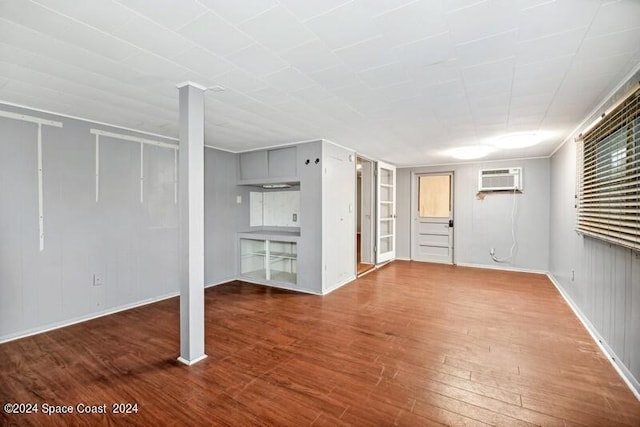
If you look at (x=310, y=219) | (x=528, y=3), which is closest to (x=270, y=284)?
(x=310, y=219)

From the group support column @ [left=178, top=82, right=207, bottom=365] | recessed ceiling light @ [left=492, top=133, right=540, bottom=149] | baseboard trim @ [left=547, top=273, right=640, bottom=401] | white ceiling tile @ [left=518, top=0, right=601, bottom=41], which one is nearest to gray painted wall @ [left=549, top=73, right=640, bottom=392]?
baseboard trim @ [left=547, top=273, right=640, bottom=401]

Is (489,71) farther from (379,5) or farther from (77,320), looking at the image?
(77,320)

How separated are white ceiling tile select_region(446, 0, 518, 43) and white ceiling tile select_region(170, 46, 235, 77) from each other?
1.51m

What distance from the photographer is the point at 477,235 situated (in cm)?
643

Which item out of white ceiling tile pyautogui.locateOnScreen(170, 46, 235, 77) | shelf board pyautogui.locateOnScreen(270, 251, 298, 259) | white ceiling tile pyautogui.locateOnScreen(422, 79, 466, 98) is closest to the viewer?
white ceiling tile pyautogui.locateOnScreen(170, 46, 235, 77)

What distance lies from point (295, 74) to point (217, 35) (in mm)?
664

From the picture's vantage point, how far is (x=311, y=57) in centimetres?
201

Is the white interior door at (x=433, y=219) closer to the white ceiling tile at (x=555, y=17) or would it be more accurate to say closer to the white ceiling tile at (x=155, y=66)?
the white ceiling tile at (x=555, y=17)

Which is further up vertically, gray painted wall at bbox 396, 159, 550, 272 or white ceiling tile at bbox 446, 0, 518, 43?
white ceiling tile at bbox 446, 0, 518, 43

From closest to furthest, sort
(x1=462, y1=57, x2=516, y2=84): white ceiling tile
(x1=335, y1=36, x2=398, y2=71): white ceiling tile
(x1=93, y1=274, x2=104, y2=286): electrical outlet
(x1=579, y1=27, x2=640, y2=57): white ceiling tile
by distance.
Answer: (x1=579, y1=27, x2=640, y2=57): white ceiling tile → (x1=335, y1=36, x2=398, y2=71): white ceiling tile → (x1=462, y1=57, x2=516, y2=84): white ceiling tile → (x1=93, y1=274, x2=104, y2=286): electrical outlet

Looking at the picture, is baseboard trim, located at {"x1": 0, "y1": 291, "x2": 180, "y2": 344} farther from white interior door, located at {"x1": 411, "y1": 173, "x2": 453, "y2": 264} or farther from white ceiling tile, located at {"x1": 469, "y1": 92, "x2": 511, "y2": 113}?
white interior door, located at {"x1": 411, "y1": 173, "x2": 453, "y2": 264}

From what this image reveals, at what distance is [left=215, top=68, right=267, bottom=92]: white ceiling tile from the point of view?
227 cm

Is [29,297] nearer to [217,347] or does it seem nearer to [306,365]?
[217,347]

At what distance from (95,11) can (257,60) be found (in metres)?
0.92
